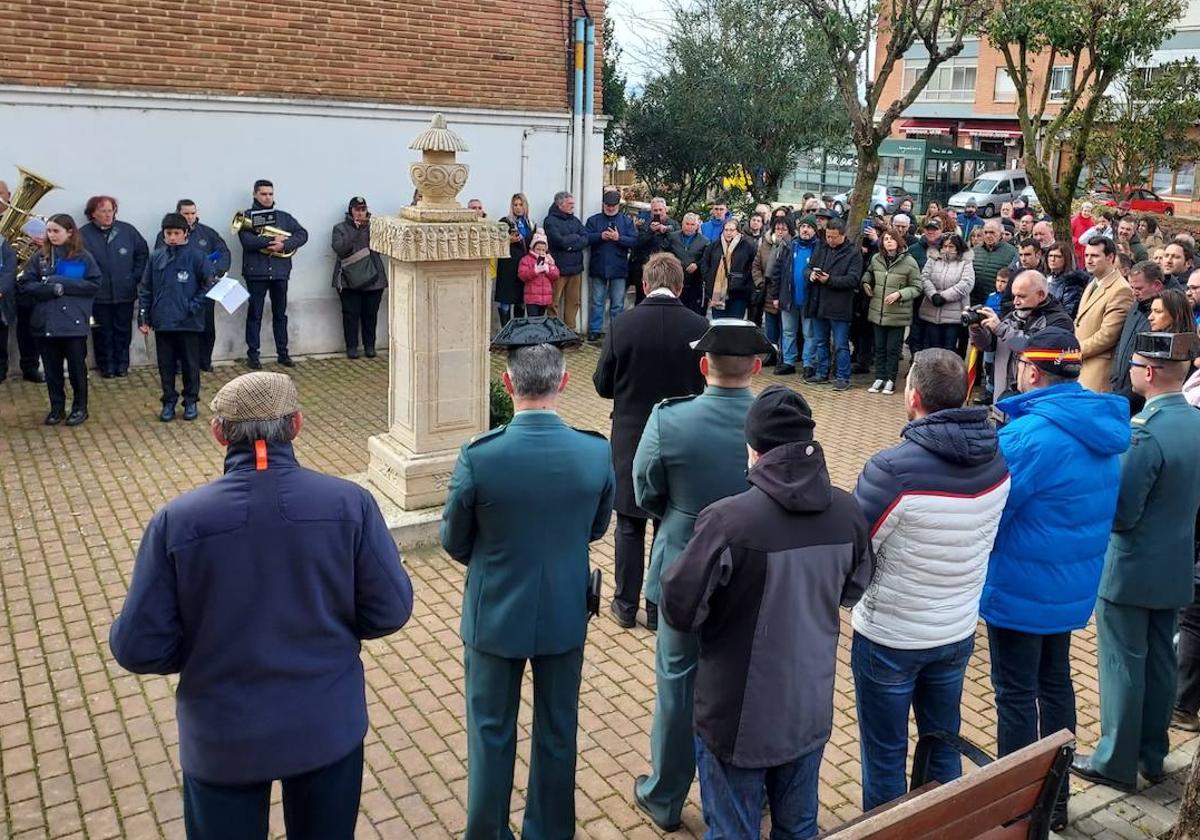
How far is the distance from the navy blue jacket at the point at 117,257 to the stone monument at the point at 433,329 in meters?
4.36

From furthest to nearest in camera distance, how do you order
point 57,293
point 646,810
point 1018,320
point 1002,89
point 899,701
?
1. point 1002,89
2. point 57,293
3. point 1018,320
4. point 646,810
5. point 899,701

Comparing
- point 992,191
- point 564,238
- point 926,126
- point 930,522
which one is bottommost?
point 930,522

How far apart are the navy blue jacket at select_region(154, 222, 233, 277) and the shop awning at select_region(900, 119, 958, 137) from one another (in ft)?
142

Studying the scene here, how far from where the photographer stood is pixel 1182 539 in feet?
14.8

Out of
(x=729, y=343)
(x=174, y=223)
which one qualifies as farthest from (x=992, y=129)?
(x=729, y=343)

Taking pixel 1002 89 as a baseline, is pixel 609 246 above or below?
below

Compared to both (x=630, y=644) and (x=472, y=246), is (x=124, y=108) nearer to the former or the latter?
(x=472, y=246)

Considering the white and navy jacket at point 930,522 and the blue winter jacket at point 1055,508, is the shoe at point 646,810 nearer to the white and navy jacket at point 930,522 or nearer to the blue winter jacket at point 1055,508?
the white and navy jacket at point 930,522

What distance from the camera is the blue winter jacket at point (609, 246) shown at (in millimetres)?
13617

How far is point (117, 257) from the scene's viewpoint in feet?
34.9

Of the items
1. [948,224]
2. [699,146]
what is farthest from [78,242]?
[699,146]

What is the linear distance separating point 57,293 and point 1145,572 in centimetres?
820

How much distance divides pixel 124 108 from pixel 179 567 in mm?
9628

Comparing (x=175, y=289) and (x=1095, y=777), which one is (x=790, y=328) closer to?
(x=175, y=289)
